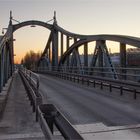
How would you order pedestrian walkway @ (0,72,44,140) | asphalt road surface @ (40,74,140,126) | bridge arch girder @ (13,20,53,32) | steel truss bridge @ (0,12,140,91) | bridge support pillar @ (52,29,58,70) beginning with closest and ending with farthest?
pedestrian walkway @ (0,72,44,140)
asphalt road surface @ (40,74,140,126)
steel truss bridge @ (0,12,140,91)
bridge support pillar @ (52,29,58,70)
bridge arch girder @ (13,20,53,32)

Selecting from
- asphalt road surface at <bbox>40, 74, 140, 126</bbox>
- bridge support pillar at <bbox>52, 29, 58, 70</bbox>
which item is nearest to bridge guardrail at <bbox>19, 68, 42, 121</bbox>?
asphalt road surface at <bbox>40, 74, 140, 126</bbox>

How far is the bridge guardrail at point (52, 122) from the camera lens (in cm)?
469

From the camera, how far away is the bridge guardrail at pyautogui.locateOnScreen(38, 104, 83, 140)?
4691 mm

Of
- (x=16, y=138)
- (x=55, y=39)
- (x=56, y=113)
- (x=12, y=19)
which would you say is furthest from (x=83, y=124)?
(x=12, y=19)

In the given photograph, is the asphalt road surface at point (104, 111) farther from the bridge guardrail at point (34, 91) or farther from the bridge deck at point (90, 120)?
the bridge guardrail at point (34, 91)

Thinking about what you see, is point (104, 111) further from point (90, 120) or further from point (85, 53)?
point (85, 53)

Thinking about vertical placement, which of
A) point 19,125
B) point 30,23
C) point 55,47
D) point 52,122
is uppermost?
point 30,23

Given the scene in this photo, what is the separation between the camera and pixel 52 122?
6098mm

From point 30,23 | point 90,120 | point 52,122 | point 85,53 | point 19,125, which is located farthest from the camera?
point 30,23

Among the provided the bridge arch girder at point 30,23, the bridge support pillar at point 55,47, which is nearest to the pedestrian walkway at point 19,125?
the bridge support pillar at point 55,47

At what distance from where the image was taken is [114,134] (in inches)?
318

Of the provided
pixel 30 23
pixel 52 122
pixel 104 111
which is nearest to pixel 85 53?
pixel 104 111

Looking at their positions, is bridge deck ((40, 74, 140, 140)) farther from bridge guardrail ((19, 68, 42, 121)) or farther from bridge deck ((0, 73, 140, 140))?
bridge guardrail ((19, 68, 42, 121))

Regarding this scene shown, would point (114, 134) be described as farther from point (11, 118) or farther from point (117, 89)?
point (117, 89)
